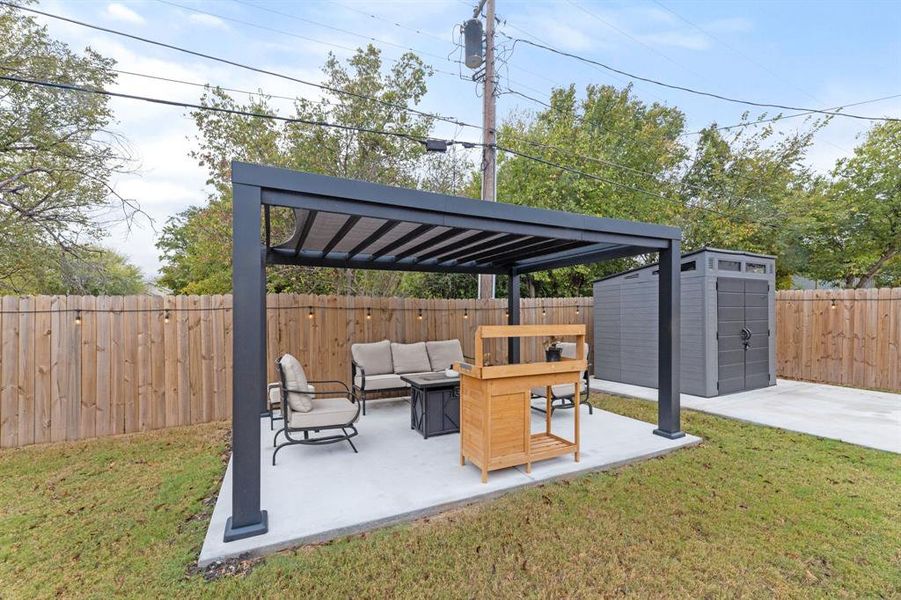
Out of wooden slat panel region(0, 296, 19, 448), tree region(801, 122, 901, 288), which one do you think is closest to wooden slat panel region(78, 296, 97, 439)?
wooden slat panel region(0, 296, 19, 448)

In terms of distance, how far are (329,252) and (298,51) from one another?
175 inches

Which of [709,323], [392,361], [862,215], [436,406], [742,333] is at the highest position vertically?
[862,215]

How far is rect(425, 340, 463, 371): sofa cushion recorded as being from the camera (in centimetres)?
643

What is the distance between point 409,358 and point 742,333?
222 inches

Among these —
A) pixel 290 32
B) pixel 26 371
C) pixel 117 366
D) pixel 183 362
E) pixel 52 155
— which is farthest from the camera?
pixel 290 32

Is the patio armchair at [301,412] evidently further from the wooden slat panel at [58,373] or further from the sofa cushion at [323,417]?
the wooden slat panel at [58,373]

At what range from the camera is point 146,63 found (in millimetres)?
5734

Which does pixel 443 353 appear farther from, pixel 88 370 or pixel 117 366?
pixel 88 370

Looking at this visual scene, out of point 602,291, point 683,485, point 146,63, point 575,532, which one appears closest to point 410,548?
point 575,532

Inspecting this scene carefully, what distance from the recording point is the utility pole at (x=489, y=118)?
7.34m

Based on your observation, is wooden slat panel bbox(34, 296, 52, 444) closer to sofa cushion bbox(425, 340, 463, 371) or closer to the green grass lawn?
the green grass lawn

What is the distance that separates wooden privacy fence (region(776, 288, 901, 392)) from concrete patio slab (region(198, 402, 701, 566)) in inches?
214

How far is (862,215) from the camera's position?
11.7 metres

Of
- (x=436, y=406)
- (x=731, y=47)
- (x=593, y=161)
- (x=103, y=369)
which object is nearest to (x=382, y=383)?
(x=436, y=406)
